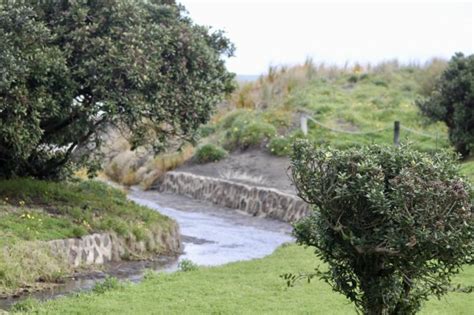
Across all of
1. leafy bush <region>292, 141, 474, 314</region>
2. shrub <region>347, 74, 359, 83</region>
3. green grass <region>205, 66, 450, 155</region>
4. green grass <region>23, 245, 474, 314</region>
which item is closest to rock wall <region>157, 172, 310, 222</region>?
green grass <region>205, 66, 450, 155</region>

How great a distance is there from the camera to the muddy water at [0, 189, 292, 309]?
36.5 feet

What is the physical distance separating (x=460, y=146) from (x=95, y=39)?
→ 12.6 meters

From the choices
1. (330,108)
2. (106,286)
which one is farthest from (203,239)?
(330,108)

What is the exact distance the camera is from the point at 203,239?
52.6 feet

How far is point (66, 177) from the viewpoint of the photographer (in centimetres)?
1614

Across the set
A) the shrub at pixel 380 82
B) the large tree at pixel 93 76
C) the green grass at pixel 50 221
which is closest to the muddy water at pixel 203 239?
the green grass at pixel 50 221

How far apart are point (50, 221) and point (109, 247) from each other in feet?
3.72

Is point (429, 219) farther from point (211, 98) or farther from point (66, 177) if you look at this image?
point (66, 177)

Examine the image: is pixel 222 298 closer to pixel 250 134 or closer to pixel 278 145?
pixel 278 145

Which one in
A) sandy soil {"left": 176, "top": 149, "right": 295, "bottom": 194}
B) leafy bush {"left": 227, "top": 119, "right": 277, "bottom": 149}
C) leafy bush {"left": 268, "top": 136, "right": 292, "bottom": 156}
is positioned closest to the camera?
sandy soil {"left": 176, "top": 149, "right": 295, "bottom": 194}

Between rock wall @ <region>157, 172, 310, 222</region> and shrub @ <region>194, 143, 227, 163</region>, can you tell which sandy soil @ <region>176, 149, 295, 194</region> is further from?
rock wall @ <region>157, 172, 310, 222</region>

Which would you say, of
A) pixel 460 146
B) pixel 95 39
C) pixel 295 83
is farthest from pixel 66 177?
pixel 295 83

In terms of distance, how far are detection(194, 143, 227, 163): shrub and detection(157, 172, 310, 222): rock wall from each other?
1264mm

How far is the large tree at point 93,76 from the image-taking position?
11609 millimetres
